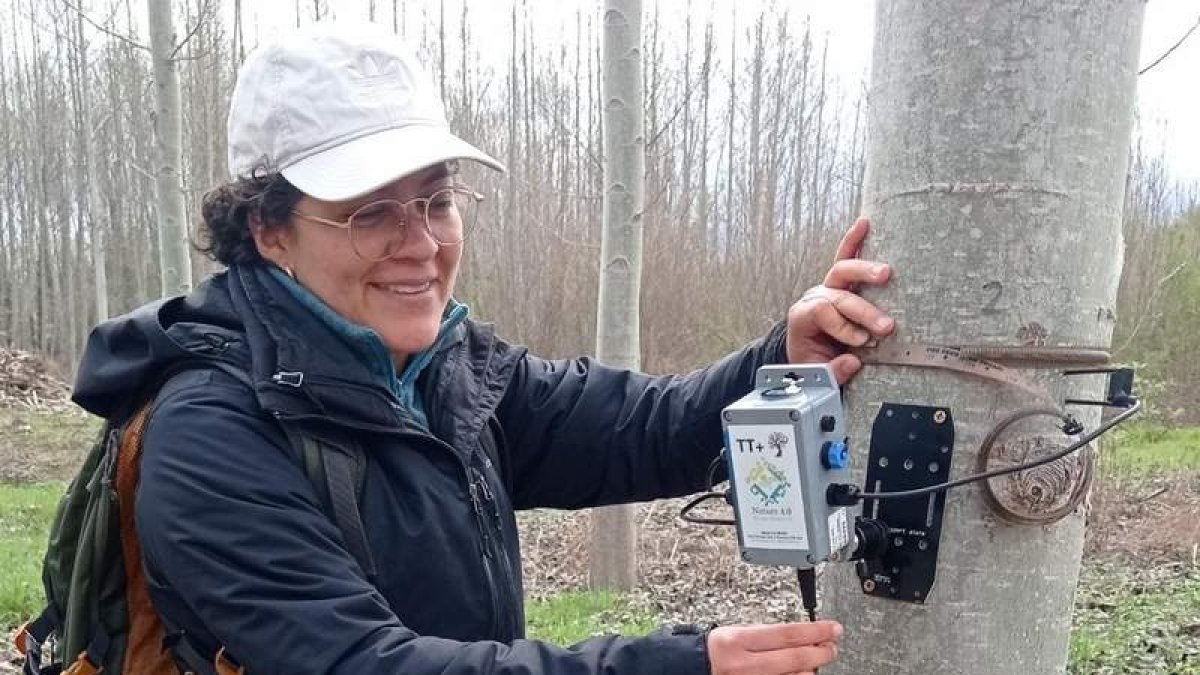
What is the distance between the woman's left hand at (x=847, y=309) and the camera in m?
1.46

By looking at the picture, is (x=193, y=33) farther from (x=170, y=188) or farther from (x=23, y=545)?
(x=23, y=545)

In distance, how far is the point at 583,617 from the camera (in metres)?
6.12

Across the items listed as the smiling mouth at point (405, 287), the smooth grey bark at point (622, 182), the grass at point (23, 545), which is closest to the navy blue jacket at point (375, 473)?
the smiling mouth at point (405, 287)

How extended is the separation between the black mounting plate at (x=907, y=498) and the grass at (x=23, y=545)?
560 cm

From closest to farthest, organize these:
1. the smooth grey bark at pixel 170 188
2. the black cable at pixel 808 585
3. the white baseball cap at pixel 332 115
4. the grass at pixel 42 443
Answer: the black cable at pixel 808 585, the white baseball cap at pixel 332 115, the smooth grey bark at pixel 170 188, the grass at pixel 42 443

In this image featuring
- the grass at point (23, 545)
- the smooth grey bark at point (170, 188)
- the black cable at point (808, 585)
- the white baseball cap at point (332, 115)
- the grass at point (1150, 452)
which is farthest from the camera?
the grass at point (1150, 452)

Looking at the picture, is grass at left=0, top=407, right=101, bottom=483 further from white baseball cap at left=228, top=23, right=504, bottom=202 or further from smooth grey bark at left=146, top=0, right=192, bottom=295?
white baseball cap at left=228, top=23, right=504, bottom=202

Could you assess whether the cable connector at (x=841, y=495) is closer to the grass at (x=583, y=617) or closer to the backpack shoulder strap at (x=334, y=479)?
the backpack shoulder strap at (x=334, y=479)

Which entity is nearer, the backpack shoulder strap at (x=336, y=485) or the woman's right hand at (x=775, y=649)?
the woman's right hand at (x=775, y=649)

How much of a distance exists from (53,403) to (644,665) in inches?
757

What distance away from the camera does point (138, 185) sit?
103 feet

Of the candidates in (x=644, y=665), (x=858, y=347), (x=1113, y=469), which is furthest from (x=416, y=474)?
(x=1113, y=469)

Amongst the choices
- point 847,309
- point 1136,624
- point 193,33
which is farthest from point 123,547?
point 193,33

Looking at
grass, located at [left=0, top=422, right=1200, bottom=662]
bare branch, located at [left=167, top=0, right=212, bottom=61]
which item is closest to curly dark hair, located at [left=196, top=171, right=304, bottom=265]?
grass, located at [left=0, top=422, right=1200, bottom=662]
